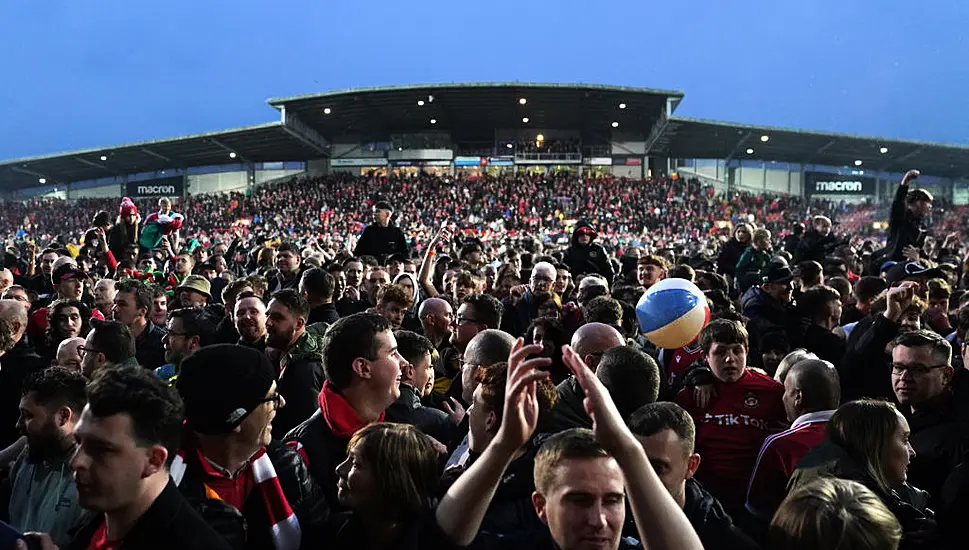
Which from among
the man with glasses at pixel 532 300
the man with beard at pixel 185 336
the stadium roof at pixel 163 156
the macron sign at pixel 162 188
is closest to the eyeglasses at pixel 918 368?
the man with glasses at pixel 532 300

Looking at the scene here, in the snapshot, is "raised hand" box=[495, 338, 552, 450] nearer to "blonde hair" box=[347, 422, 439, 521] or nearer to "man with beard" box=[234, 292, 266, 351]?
"blonde hair" box=[347, 422, 439, 521]

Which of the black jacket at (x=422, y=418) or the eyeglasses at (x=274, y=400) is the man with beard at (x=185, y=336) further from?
the eyeglasses at (x=274, y=400)

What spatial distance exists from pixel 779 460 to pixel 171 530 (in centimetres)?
265

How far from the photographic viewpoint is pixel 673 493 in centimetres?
Answer: 270

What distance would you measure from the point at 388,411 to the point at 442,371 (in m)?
1.76

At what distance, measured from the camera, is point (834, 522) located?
1975mm

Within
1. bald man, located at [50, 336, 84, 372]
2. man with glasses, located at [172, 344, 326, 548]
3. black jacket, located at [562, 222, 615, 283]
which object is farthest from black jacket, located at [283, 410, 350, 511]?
black jacket, located at [562, 222, 615, 283]

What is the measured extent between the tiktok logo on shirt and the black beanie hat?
244cm

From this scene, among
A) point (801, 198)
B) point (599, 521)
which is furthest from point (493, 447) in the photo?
point (801, 198)

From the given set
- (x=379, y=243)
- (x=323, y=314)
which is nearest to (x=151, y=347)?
(x=323, y=314)

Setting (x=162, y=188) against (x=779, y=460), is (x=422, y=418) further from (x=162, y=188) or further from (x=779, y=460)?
(x=162, y=188)

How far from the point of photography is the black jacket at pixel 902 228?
29.0ft

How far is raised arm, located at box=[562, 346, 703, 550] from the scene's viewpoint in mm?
1957

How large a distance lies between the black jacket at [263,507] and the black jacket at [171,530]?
0.19 metres
